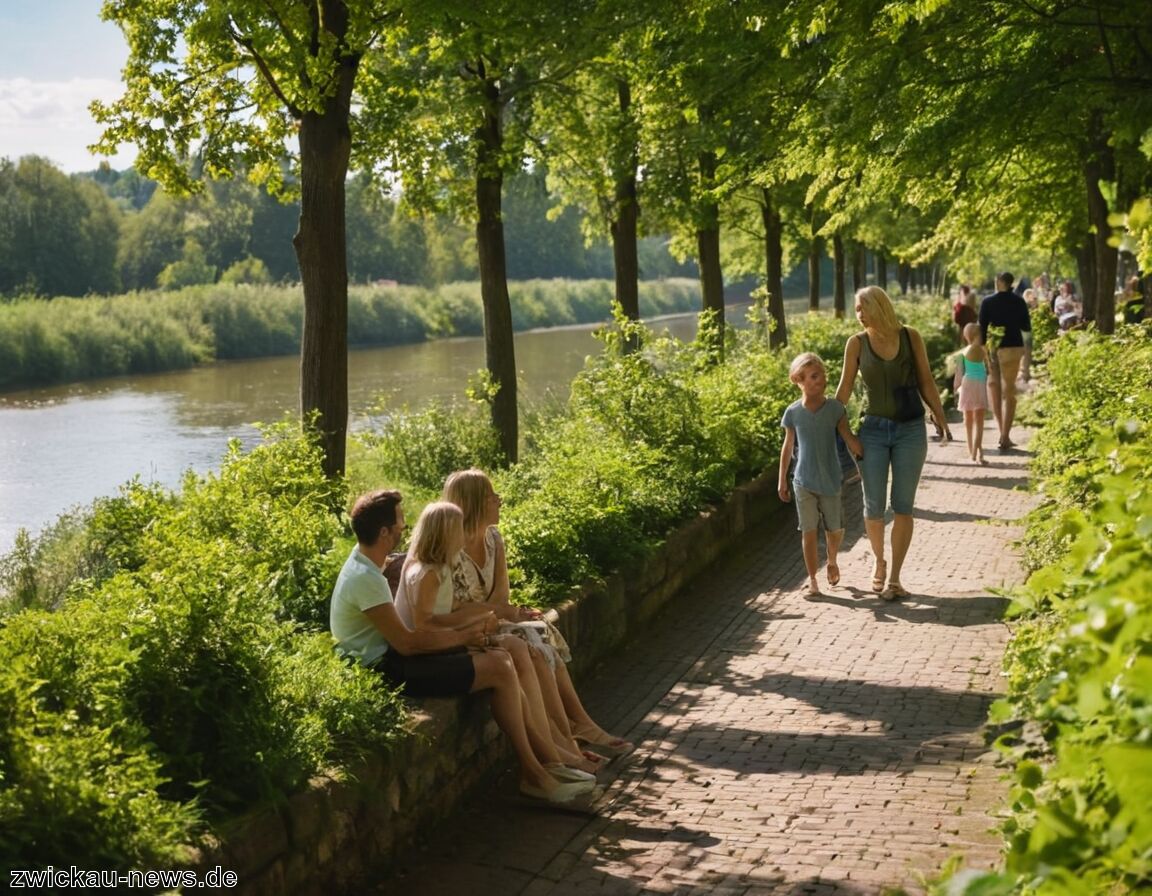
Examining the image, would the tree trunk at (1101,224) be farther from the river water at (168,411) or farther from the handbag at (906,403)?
the river water at (168,411)

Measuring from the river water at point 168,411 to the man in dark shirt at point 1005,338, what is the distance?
18.7 ft

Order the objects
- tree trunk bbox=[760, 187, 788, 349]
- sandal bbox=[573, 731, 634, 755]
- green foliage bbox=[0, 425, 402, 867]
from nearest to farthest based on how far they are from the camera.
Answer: green foliage bbox=[0, 425, 402, 867] < sandal bbox=[573, 731, 634, 755] < tree trunk bbox=[760, 187, 788, 349]

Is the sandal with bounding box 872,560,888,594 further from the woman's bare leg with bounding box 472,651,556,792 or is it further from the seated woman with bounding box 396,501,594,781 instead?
the woman's bare leg with bounding box 472,651,556,792

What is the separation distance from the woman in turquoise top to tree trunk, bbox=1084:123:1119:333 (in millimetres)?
4307

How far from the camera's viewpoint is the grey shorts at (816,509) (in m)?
9.25

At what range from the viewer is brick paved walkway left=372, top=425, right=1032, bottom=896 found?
4895 millimetres

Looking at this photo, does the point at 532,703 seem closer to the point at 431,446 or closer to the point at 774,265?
the point at 431,446

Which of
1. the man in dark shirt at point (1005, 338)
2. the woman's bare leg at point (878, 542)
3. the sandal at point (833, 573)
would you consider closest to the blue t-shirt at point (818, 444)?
the woman's bare leg at point (878, 542)

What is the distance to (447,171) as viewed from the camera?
14859 millimetres

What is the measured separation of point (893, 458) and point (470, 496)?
362cm

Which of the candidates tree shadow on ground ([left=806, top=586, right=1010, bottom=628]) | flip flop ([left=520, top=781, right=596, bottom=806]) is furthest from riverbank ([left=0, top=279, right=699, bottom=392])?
flip flop ([left=520, top=781, right=596, bottom=806])

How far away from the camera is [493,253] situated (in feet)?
48.0

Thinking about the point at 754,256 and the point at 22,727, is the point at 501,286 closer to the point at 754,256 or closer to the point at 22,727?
the point at 22,727

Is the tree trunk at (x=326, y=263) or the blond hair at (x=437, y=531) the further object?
the tree trunk at (x=326, y=263)
